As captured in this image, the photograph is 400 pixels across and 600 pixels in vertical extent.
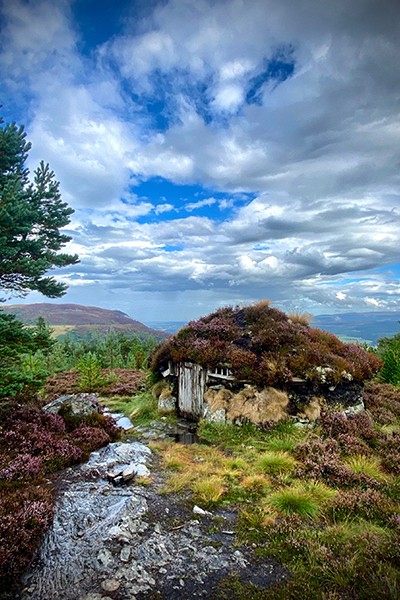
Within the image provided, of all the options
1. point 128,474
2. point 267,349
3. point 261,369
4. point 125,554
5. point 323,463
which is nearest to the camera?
point 125,554

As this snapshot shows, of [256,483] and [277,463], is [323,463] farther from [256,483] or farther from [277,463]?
[256,483]

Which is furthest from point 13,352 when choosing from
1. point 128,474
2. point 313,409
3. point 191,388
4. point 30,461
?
point 313,409

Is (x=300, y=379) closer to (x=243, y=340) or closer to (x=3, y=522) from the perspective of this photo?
(x=243, y=340)

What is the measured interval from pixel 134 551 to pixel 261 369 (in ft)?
25.9

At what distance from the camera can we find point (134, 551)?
5023mm

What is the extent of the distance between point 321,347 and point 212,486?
7.85 meters

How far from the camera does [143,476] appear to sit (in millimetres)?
7879

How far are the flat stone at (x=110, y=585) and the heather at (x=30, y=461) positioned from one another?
128 cm

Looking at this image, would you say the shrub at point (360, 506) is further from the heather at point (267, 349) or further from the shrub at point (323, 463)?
the heather at point (267, 349)

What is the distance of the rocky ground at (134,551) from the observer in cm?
430

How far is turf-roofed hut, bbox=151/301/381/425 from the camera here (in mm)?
11719

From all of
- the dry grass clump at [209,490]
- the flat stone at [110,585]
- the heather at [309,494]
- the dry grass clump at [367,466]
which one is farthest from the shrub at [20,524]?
the dry grass clump at [367,466]

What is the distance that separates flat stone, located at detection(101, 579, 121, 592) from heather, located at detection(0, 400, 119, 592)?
1.28m

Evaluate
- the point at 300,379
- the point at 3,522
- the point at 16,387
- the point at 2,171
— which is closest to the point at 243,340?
the point at 300,379
